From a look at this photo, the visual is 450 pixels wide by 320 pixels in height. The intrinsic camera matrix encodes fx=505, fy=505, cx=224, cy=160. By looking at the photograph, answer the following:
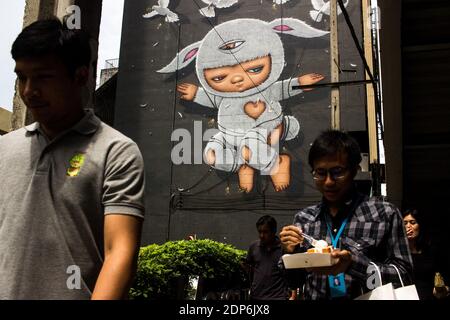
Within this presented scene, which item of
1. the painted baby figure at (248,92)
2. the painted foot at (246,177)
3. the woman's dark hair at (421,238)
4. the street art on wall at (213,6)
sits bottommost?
the woman's dark hair at (421,238)

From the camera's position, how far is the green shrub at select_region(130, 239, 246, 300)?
30.9 feet

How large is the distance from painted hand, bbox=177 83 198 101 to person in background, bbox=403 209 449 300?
16.1 meters

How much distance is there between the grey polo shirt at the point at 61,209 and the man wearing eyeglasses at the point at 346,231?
3.18 ft

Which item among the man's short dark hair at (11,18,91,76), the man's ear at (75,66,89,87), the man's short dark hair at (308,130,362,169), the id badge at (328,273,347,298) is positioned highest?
the man's short dark hair at (11,18,91,76)

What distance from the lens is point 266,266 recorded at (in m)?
6.37

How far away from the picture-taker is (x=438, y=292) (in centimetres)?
Result: 391

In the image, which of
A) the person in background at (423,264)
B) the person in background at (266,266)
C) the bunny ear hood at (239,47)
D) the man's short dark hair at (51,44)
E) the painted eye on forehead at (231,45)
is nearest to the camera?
the man's short dark hair at (51,44)

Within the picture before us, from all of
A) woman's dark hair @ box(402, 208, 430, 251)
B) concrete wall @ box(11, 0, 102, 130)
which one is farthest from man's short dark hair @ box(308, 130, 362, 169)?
woman's dark hair @ box(402, 208, 430, 251)

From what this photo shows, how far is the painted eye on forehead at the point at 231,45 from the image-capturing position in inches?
794

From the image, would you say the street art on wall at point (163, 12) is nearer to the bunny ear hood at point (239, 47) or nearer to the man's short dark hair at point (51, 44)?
the bunny ear hood at point (239, 47)

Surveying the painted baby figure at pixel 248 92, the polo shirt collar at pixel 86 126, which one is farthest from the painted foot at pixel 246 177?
the polo shirt collar at pixel 86 126

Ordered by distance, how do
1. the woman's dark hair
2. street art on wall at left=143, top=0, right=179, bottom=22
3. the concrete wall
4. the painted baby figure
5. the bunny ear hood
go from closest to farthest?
the concrete wall → the woman's dark hair → the painted baby figure → the bunny ear hood → street art on wall at left=143, top=0, right=179, bottom=22

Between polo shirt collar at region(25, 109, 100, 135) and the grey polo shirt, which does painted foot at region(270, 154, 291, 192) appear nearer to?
polo shirt collar at region(25, 109, 100, 135)
